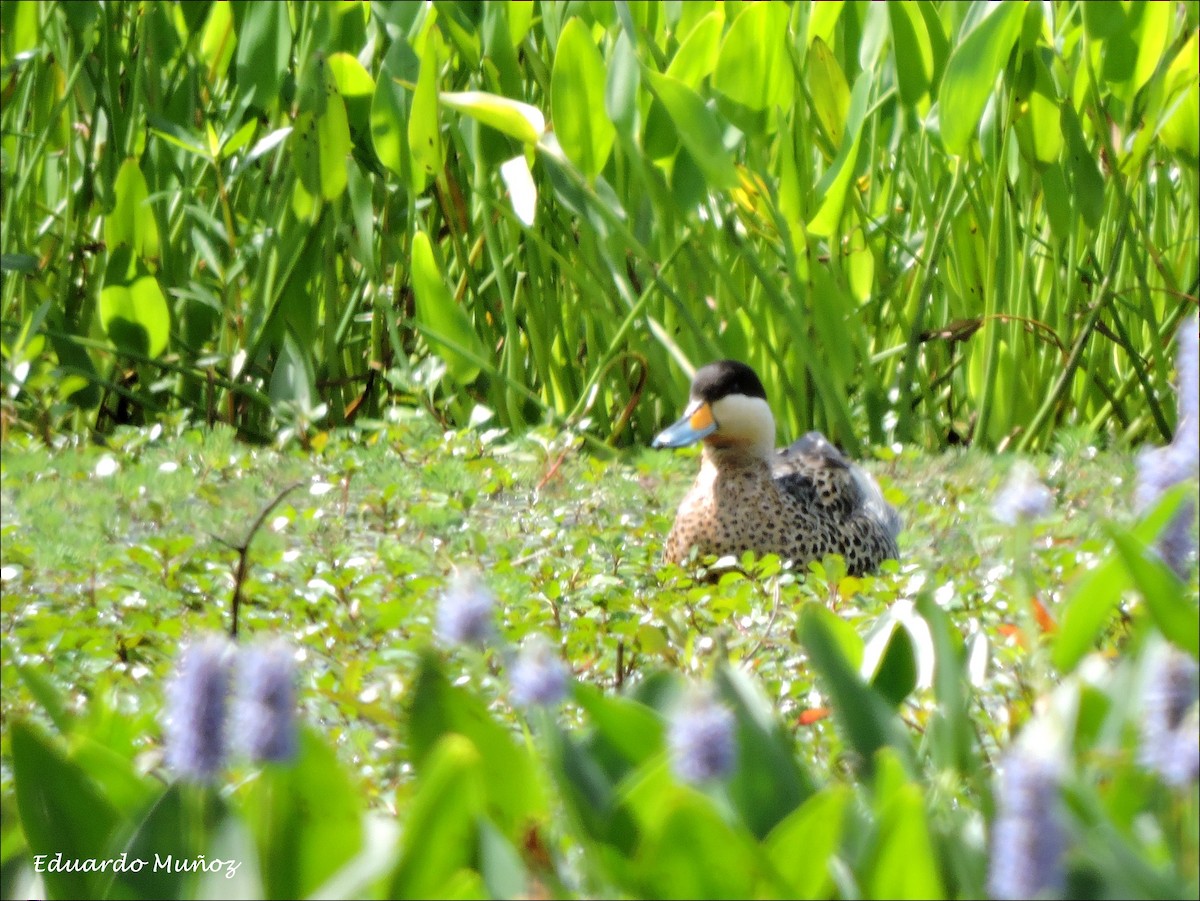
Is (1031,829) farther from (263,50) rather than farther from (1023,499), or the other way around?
(263,50)

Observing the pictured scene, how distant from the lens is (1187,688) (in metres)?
0.79

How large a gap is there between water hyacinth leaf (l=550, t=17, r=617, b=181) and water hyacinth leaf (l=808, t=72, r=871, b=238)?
0.45 metres

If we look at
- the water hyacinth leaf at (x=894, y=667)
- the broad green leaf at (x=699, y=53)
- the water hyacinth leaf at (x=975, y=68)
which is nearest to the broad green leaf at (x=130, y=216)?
the broad green leaf at (x=699, y=53)

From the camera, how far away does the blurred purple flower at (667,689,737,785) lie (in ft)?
2.58

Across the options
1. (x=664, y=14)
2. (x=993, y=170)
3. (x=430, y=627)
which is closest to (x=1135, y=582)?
(x=430, y=627)

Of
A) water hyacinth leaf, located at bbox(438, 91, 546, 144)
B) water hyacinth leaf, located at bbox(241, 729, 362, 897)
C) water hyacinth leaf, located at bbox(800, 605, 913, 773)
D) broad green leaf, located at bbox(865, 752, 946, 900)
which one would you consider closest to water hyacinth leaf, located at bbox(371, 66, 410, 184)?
water hyacinth leaf, located at bbox(438, 91, 546, 144)

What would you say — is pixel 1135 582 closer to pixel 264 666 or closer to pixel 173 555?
pixel 264 666

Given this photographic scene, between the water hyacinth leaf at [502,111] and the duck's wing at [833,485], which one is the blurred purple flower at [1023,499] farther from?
the water hyacinth leaf at [502,111]

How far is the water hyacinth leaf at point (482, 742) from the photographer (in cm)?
94

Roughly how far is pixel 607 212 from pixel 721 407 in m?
0.50

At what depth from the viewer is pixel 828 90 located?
3.35m

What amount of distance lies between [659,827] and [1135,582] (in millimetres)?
301

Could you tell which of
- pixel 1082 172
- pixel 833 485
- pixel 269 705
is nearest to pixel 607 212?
pixel 833 485

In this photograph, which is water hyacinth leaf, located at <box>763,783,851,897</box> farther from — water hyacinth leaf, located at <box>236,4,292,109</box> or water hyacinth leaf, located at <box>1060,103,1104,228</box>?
water hyacinth leaf, located at <box>236,4,292,109</box>
